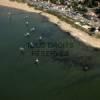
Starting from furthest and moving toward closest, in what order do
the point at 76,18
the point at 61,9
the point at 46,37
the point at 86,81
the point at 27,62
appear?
the point at 61,9 → the point at 76,18 → the point at 46,37 → the point at 27,62 → the point at 86,81

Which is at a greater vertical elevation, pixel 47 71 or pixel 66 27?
pixel 66 27

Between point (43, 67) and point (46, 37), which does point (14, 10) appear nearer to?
point (46, 37)

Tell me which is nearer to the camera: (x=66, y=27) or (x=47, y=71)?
(x=47, y=71)

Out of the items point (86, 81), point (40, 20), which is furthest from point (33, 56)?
point (40, 20)

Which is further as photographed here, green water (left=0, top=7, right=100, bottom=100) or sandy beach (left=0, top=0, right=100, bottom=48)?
sandy beach (left=0, top=0, right=100, bottom=48)

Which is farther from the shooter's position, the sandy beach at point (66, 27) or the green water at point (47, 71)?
the sandy beach at point (66, 27)

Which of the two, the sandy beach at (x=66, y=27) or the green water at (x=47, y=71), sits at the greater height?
the sandy beach at (x=66, y=27)

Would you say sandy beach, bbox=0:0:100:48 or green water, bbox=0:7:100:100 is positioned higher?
sandy beach, bbox=0:0:100:48

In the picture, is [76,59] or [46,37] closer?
[76,59]
